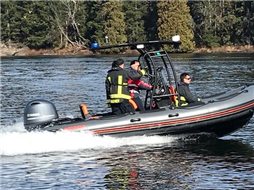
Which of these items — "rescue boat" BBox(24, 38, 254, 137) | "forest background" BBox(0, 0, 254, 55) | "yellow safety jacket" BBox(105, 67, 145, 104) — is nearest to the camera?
"rescue boat" BBox(24, 38, 254, 137)

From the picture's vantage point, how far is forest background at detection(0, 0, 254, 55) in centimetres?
7781

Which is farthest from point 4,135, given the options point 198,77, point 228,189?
point 198,77

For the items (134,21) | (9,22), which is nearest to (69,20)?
(9,22)

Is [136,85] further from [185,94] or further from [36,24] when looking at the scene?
[36,24]

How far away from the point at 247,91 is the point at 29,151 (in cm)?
487

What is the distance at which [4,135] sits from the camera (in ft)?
41.0

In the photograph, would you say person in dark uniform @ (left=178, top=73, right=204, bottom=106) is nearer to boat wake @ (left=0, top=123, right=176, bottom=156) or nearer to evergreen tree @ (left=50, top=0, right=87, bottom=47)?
boat wake @ (left=0, top=123, right=176, bottom=156)

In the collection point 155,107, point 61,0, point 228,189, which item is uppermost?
point 61,0

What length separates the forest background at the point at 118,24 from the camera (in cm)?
7781

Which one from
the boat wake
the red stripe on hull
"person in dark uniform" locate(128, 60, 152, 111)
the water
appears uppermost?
"person in dark uniform" locate(128, 60, 152, 111)

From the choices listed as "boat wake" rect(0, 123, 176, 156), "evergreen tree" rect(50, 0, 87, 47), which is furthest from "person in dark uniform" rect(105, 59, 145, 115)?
"evergreen tree" rect(50, 0, 87, 47)

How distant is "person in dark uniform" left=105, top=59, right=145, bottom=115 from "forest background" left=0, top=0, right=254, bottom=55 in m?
61.6

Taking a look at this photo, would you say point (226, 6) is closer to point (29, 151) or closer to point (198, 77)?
point (198, 77)

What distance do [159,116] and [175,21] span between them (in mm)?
64517
